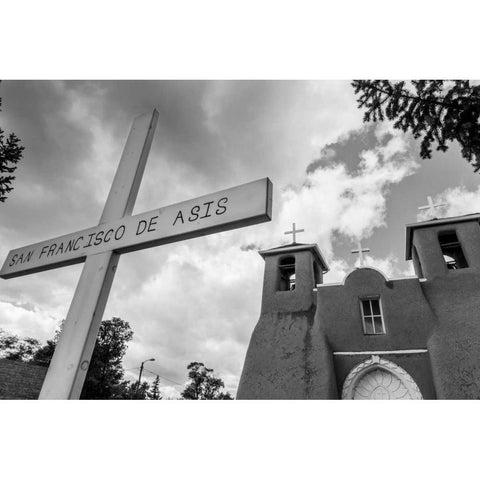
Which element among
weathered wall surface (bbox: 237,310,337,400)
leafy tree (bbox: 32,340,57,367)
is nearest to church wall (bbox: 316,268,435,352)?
weathered wall surface (bbox: 237,310,337,400)

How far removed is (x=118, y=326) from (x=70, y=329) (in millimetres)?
44188

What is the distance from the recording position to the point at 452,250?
1341 centimetres

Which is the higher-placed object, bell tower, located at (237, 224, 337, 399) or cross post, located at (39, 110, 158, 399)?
bell tower, located at (237, 224, 337, 399)

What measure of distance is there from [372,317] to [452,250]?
15.7 feet

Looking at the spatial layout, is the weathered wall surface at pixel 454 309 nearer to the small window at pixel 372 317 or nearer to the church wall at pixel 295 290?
the small window at pixel 372 317

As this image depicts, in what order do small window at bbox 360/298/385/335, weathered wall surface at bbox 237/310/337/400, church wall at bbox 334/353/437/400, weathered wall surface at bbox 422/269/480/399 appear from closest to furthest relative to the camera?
weathered wall surface at bbox 422/269/480/399
church wall at bbox 334/353/437/400
weathered wall surface at bbox 237/310/337/400
small window at bbox 360/298/385/335

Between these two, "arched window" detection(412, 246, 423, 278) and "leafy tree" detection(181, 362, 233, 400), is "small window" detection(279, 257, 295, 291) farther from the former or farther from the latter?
"leafy tree" detection(181, 362, 233, 400)

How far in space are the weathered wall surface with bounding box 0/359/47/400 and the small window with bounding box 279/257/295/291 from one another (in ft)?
A: 51.5

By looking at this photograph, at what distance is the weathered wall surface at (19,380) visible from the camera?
17.8 m

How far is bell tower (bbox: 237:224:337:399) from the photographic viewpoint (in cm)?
1082

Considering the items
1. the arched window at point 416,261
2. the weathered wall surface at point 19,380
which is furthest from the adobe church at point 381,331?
the weathered wall surface at point 19,380

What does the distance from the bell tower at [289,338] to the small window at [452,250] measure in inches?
200

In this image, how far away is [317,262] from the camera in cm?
1534

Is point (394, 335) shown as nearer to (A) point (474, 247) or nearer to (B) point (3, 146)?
(A) point (474, 247)
